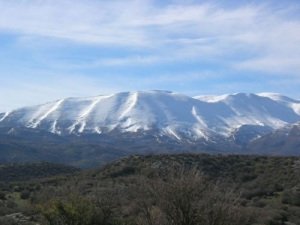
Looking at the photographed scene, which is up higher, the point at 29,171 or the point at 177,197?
the point at 177,197

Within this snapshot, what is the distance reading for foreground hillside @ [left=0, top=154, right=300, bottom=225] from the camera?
21141 millimetres

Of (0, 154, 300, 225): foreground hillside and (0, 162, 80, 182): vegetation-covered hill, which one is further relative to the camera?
(0, 162, 80, 182): vegetation-covered hill

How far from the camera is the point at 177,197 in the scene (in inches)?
829

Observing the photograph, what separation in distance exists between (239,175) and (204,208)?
31.6 m

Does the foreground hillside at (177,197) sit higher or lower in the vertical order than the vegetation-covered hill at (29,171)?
higher

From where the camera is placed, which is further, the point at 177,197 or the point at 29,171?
the point at 29,171

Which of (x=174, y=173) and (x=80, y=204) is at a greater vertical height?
(x=174, y=173)

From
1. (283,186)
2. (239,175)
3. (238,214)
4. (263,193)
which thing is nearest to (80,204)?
(238,214)

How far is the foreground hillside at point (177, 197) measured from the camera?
69.4ft

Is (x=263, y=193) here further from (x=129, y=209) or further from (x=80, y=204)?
(x=80, y=204)

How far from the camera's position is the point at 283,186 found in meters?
44.5

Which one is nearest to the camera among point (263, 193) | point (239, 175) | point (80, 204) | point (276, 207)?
point (80, 204)

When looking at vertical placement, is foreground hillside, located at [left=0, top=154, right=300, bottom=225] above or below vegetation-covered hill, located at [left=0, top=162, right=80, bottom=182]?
above

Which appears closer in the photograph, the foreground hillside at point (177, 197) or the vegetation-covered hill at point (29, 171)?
the foreground hillside at point (177, 197)
